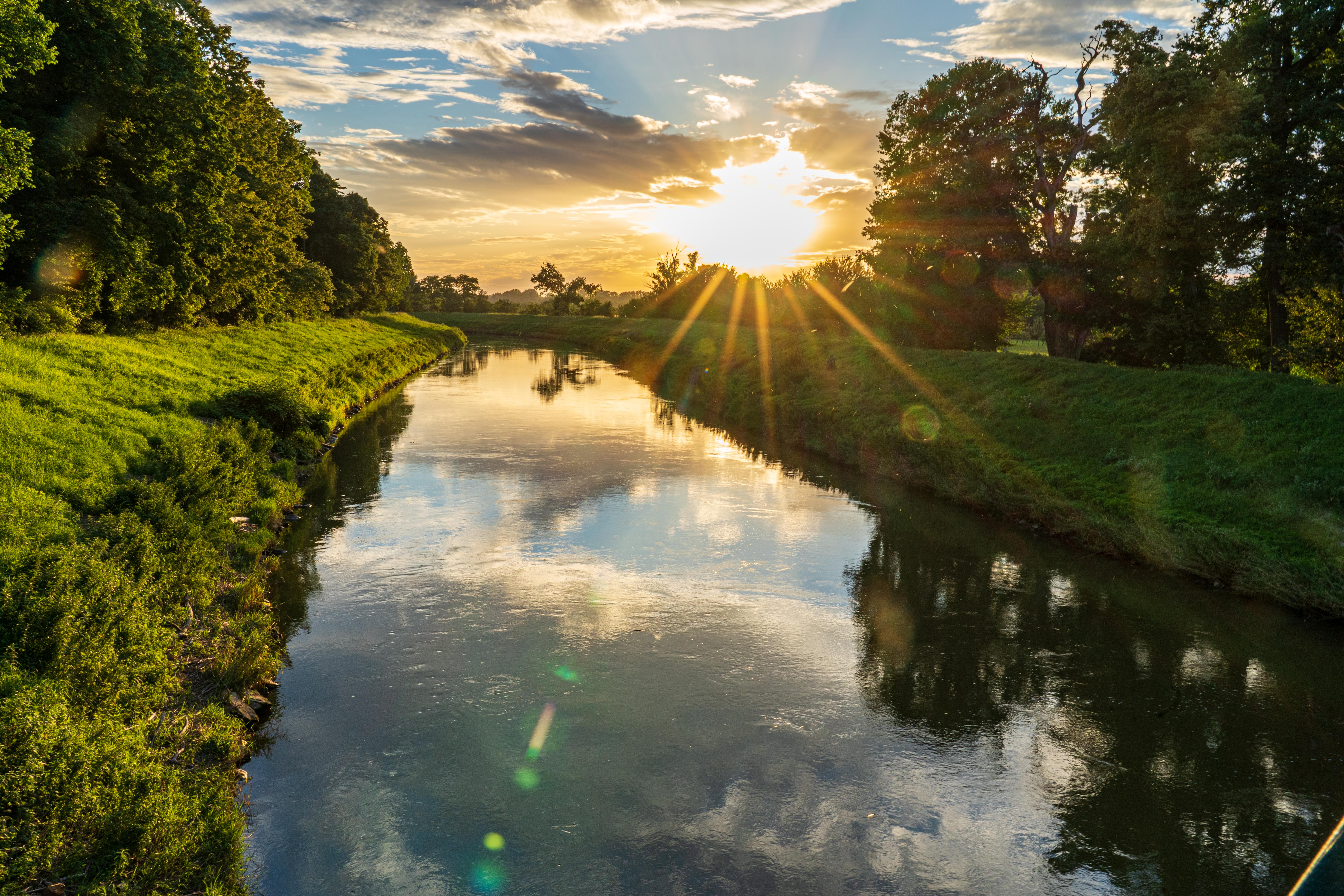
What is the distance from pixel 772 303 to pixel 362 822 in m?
86.3

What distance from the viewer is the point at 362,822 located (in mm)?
8500

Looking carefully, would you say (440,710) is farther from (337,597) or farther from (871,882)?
(871,882)

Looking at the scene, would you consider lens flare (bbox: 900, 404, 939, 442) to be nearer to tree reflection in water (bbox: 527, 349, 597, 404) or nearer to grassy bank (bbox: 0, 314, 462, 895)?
grassy bank (bbox: 0, 314, 462, 895)

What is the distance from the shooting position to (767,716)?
11031 mm

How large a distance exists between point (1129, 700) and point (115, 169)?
34.6m

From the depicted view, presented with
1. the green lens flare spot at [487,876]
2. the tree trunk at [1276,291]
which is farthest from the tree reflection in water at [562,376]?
the green lens flare spot at [487,876]

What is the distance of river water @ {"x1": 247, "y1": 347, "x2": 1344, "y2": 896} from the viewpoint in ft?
27.0

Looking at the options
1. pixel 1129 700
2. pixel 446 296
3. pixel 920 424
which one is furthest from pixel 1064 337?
pixel 446 296

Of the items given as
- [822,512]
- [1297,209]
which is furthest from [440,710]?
[1297,209]

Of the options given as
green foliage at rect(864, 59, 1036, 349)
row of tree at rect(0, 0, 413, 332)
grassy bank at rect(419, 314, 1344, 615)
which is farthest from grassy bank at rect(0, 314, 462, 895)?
green foliage at rect(864, 59, 1036, 349)

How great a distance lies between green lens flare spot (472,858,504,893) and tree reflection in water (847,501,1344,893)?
6083mm

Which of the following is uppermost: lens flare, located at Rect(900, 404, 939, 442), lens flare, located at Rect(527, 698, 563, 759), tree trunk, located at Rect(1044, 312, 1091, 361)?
tree trunk, located at Rect(1044, 312, 1091, 361)

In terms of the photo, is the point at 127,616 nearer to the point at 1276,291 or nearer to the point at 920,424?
the point at 920,424

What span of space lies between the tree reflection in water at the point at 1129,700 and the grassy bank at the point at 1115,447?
120 cm
